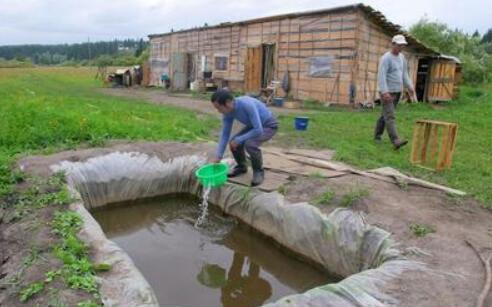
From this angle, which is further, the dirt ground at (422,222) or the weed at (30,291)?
the dirt ground at (422,222)

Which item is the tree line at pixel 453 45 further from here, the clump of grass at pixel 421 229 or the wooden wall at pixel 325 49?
the clump of grass at pixel 421 229

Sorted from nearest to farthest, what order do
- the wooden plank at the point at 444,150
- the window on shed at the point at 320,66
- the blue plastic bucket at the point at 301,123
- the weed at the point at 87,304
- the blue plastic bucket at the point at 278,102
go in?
the weed at the point at 87,304 < the wooden plank at the point at 444,150 < the blue plastic bucket at the point at 301,123 < the window on shed at the point at 320,66 < the blue plastic bucket at the point at 278,102

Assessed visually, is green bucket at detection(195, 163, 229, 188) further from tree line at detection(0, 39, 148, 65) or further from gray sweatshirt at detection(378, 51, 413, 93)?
tree line at detection(0, 39, 148, 65)

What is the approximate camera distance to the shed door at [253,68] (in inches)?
626

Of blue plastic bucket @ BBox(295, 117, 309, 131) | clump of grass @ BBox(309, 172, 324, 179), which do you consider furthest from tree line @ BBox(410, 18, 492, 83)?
clump of grass @ BBox(309, 172, 324, 179)

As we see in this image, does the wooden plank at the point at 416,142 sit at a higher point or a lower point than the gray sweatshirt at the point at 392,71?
lower

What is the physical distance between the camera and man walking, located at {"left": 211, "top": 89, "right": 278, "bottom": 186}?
4.52 meters

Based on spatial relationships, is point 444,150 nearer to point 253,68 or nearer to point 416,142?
point 416,142

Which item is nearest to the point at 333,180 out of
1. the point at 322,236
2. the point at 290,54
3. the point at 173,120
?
the point at 322,236

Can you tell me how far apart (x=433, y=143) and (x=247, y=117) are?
104 inches

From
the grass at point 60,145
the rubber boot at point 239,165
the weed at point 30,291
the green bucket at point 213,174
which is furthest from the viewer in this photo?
the rubber boot at point 239,165

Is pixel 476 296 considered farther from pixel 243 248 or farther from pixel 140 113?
pixel 140 113

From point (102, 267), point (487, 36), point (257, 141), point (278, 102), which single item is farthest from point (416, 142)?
point (487, 36)

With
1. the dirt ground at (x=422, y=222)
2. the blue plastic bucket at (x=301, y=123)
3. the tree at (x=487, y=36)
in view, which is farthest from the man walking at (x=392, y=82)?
the tree at (x=487, y=36)
